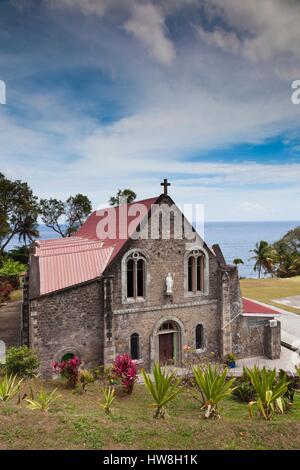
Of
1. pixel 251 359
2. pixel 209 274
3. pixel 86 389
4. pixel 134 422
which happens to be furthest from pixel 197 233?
pixel 134 422

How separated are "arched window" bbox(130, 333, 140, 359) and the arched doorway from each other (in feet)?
5.15

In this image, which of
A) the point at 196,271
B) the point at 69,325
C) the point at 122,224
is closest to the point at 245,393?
the point at 196,271

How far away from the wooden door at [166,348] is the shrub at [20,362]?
27.5 ft

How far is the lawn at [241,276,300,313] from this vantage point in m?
42.6

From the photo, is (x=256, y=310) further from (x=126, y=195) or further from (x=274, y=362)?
(x=126, y=195)

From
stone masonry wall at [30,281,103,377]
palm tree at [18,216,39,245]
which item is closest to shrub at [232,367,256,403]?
stone masonry wall at [30,281,103,377]

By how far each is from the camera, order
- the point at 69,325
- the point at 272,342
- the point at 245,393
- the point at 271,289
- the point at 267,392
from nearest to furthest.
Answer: the point at 267,392, the point at 245,393, the point at 69,325, the point at 272,342, the point at 271,289

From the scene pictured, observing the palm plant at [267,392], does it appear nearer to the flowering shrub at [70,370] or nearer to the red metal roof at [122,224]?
the flowering shrub at [70,370]

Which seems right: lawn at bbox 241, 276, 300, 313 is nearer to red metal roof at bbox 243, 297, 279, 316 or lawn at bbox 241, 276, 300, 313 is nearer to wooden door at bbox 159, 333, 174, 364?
red metal roof at bbox 243, 297, 279, 316

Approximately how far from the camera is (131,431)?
379 inches

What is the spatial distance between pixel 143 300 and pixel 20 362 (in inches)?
300

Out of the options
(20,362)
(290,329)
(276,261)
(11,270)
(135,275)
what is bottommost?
(290,329)

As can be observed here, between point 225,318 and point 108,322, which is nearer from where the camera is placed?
point 108,322
